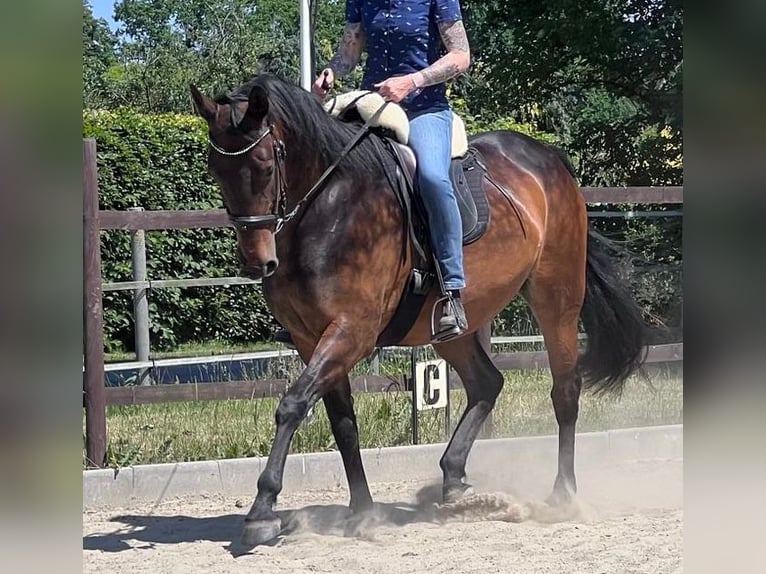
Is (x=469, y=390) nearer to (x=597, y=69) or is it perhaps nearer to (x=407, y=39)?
(x=407, y=39)

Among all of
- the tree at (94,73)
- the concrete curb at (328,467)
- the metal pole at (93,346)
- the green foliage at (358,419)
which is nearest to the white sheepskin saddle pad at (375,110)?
the metal pole at (93,346)

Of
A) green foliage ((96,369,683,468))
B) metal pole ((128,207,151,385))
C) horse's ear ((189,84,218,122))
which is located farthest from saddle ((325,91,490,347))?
metal pole ((128,207,151,385))

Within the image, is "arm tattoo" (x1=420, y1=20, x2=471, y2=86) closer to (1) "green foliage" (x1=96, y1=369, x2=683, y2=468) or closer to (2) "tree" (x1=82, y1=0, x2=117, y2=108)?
(1) "green foliage" (x1=96, y1=369, x2=683, y2=468)

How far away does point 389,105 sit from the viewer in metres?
4.88

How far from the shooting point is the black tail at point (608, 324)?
20.4 feet

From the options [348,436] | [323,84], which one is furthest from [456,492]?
[323,84]

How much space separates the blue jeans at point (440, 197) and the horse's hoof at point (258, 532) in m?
1.39

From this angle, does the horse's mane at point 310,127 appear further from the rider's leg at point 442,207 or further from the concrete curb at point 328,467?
the concrete curb at point 328,467

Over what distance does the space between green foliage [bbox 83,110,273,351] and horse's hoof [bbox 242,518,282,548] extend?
8.25 m

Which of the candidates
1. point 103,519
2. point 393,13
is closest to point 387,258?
point 393,13

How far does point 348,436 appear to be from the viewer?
5.04m

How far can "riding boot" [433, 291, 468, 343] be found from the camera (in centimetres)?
494

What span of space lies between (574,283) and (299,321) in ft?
6.30

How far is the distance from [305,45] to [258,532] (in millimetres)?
8611
